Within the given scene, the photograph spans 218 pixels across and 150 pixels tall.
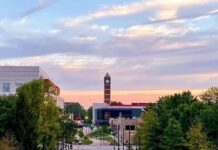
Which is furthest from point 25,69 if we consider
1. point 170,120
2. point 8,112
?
point 170,120

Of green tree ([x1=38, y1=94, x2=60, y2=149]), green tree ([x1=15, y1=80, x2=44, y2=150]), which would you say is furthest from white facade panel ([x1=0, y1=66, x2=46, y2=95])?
green tree ([x1=15, y1=80, x2=44, y2=150])

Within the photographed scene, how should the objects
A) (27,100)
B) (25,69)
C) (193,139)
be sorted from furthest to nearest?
1. (25,69)
2. (27,100)
3. (193,139)

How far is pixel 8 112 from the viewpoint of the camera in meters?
72.4

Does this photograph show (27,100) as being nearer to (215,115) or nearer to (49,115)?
(49,115)

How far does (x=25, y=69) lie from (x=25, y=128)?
74443 millimetres

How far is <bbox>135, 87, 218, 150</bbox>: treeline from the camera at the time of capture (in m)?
55.4

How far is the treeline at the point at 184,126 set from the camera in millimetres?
55438

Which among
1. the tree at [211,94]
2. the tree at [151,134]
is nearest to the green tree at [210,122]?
the tree at [151,134]

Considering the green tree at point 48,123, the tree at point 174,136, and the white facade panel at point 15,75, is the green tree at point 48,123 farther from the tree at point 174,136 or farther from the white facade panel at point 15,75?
the white facade panel at point 15,75

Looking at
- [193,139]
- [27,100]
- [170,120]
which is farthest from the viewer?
[27,100]

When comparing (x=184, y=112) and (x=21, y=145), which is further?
(x=21, y=145)

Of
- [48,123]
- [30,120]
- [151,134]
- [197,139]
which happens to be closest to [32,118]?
[30,120]

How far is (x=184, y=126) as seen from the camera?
200 ft

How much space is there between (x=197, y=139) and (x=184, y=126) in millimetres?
6539
